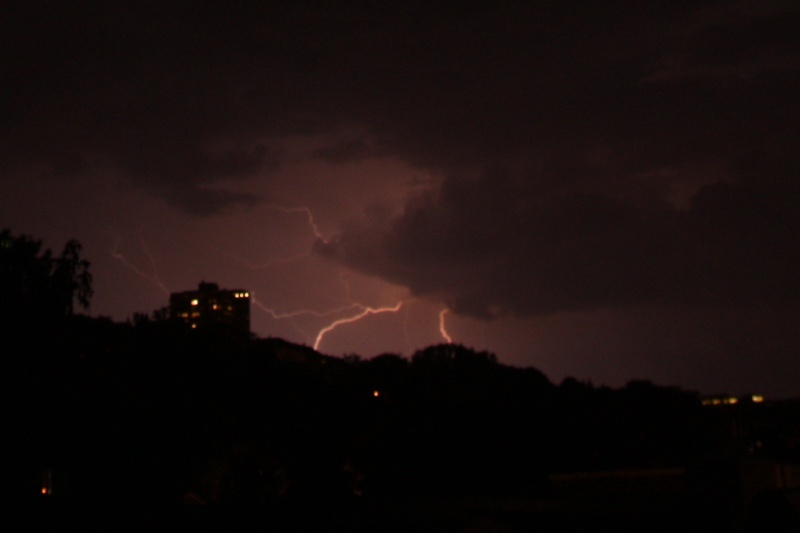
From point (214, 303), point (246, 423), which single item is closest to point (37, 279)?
point (246, 423)

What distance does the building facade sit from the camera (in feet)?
221

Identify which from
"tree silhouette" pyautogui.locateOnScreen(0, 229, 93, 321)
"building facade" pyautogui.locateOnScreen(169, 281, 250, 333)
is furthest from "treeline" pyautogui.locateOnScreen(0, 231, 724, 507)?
"building facade" pyautogui.locateOnScreen(169, 281, 250, 333)

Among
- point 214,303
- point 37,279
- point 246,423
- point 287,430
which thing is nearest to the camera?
point 37,279

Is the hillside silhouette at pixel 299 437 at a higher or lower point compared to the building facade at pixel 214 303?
lower

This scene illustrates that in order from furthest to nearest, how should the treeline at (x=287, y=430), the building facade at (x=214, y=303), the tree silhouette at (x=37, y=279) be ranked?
the building facade at (x=214, y=303)
the treeline at (x=287, y=430)
the tree silhouette at (x=37, y=279)

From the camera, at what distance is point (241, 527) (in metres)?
16.6

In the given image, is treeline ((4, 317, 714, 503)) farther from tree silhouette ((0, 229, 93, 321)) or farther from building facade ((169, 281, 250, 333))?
building facade ((169, 281, 250, 333))

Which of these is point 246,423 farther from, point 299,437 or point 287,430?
point 299,437

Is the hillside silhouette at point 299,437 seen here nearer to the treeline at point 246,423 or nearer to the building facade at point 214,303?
the treeline at point 246,423

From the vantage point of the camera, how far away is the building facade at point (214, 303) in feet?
221

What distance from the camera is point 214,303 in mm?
73188

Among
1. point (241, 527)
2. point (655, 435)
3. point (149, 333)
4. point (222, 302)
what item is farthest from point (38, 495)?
point (222, 302)

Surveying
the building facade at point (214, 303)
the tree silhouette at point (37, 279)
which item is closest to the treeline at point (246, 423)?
the tree silhouette at point (37, 279)

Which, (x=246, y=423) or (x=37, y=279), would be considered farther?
(x=246, y=423)
